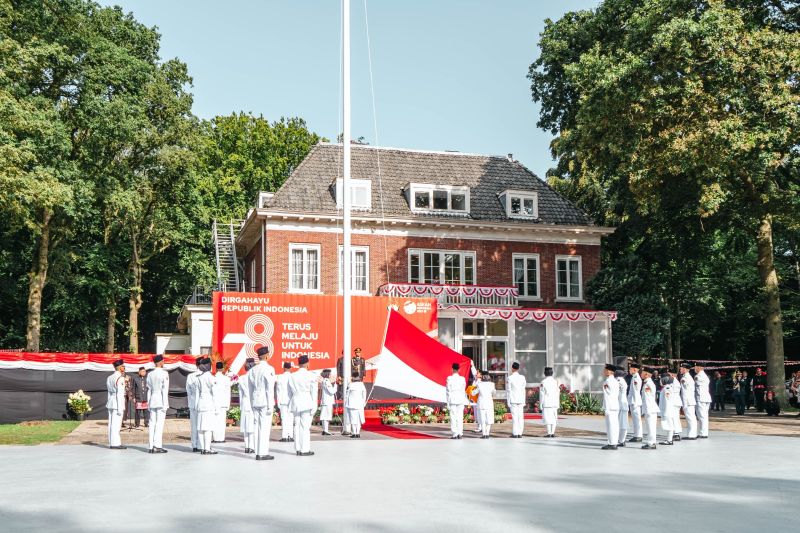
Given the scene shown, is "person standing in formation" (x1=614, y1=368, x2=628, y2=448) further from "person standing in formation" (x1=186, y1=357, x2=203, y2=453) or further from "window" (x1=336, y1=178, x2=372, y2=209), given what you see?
"window" (x1=336, y1=178, x2=372, y2=209)

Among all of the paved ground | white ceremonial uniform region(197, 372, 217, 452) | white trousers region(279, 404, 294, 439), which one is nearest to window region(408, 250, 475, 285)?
white trousers region(279, 404, 294, 439)

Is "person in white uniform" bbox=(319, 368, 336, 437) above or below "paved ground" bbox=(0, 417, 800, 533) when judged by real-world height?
above

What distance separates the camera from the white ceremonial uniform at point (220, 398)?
18039 mm

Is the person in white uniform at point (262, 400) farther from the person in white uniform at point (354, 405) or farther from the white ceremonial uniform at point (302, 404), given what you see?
the person in white uniform at point (354, 405)

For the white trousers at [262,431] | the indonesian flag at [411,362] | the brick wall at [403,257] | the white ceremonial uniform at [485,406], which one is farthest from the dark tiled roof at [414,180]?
the white trousers at [262,431]

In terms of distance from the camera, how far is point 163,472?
13.5 meters

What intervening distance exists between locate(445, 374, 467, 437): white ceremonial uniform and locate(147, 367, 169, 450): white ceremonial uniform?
7.21m

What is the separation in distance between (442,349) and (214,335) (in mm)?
8652

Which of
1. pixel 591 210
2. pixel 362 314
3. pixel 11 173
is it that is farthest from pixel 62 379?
pixel 591 210

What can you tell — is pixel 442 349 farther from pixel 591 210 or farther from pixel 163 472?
pixel 591 210

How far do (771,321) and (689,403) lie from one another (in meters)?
12.2

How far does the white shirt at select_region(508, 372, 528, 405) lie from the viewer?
21.9 metres

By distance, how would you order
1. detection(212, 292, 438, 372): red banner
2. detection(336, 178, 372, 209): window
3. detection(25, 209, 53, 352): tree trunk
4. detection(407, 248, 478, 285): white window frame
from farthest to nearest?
detection(407, 248, 478, 285): white window frame → detection(336, 178, 372, 209): window → detection(25, 209, 53, 352): tree trunk → detection(212, 292, 438, 372): red banner

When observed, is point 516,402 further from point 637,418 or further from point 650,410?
point 650,410
